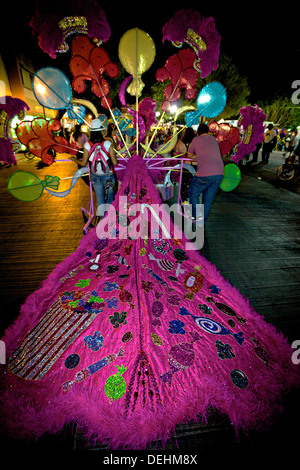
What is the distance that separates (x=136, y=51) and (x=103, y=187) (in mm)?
1757

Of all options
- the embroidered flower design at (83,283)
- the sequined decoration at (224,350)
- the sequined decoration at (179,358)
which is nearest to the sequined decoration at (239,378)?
the sequined decoration at (224,350)

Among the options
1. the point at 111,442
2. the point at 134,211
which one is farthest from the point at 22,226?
the point at 111,442

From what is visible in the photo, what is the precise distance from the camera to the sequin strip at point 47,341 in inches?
55.6

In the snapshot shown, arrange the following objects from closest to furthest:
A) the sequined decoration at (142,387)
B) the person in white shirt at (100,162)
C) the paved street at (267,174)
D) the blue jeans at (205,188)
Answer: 1. the sequined decoration at (142,387)
2. the person in white shirt at (100,162)
3. the blue jeans at (205,188)
4. the paved street at (267,174)

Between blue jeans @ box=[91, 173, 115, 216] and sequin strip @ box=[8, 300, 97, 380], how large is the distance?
192cm

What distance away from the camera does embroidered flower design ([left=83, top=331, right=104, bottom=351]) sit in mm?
1484

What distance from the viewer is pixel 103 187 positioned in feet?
11.1

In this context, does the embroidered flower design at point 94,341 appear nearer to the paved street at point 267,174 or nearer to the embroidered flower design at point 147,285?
the embroidered flower design at point 147,285

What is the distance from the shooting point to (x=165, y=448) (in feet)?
4.18

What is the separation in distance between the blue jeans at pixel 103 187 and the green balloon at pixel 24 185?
0.97 m

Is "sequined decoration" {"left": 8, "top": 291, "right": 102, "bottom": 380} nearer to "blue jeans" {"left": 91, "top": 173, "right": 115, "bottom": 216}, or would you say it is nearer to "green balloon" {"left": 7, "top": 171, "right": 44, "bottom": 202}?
"green balloon" {"left": 7, "top": 171, "right": 44, "bottom": 202}

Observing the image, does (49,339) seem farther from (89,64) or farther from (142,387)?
(89,64)

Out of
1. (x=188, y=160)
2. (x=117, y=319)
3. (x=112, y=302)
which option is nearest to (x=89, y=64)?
(x=188, y=160)

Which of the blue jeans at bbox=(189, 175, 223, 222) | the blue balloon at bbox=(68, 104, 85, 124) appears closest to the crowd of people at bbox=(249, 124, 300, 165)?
the blue jeans at bbox=(189, 175, 223, 222)
